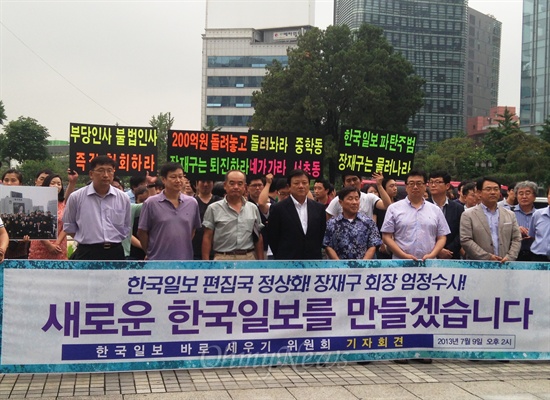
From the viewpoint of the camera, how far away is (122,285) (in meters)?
6.09

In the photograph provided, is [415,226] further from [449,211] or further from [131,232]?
[131,232]

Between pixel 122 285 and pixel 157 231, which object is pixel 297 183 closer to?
pixel 157 231

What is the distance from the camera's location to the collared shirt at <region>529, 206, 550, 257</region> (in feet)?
25.3

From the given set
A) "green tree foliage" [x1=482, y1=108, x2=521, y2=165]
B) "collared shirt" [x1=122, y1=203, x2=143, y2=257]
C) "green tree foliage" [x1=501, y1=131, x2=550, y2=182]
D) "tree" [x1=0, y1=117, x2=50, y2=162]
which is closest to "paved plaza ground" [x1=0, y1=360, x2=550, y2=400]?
"collared shirt" [x1=122, y1=203, x2=143, y2=257]

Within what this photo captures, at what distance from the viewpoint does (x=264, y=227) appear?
7199mm

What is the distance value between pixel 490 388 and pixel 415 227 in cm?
182

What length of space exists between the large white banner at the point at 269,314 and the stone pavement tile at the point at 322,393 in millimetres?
685

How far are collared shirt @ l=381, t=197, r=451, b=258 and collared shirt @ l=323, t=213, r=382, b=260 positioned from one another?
188mm

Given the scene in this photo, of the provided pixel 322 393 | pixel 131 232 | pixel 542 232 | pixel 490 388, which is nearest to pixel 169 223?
pixel 131 232

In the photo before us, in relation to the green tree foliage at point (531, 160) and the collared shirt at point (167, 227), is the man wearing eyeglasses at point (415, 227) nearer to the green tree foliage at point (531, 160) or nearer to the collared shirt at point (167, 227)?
the collared shirt at point (167, 227)

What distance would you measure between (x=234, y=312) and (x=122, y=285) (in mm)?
1025

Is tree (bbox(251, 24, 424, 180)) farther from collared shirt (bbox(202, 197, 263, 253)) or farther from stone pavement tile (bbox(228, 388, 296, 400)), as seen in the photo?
stone pavement tile (bbox(228, 388, 296, 400))

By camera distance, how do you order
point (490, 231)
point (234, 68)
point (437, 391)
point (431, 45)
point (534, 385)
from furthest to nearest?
point (431, 45) → point (234, 68) → point (490, 231) → point (534, 385) → point (437, 391)

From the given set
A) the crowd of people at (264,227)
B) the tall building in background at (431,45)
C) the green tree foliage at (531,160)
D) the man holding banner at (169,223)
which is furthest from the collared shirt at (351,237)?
the tall building in background at (431,45)
